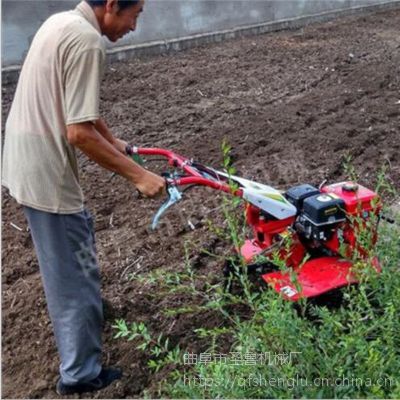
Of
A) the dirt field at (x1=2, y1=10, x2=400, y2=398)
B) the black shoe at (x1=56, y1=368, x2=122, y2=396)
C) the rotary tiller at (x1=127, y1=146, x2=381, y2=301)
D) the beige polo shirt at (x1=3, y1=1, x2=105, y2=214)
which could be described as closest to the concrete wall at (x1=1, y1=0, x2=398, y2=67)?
the dirt field at (x1=2, y1=10, x2=400, y2=398)

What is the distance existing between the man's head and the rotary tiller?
0.71 metres

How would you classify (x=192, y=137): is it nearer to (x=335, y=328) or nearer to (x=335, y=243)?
(x=335, y=243)

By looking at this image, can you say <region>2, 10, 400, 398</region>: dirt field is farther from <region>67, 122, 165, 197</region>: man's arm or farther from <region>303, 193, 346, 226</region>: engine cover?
<region>67, 122, 165, 197</region>: man's arm

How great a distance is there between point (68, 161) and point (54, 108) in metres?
0.25

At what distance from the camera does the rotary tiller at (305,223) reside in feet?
10.6

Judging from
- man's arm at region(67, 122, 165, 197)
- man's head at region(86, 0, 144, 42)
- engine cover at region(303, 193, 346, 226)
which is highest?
man's head at region(86, 0, 144, 42)

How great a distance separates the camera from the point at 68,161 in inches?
116

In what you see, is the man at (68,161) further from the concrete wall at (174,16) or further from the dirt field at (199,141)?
the concrete wall at (174,16)

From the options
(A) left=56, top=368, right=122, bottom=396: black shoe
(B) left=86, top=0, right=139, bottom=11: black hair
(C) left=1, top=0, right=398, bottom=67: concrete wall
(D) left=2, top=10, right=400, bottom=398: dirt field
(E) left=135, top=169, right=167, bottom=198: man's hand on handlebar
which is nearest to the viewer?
→ (B) left=86, top=0, right=139, bottom=11: black hair

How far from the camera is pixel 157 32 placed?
29.7ft

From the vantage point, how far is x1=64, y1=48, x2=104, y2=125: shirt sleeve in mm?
2686

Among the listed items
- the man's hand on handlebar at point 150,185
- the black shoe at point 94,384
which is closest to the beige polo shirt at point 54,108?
the man's hand on handlebar at point 150,185

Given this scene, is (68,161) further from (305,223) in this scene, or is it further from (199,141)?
(199,141)

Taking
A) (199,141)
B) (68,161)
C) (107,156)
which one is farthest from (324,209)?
(199,141)
